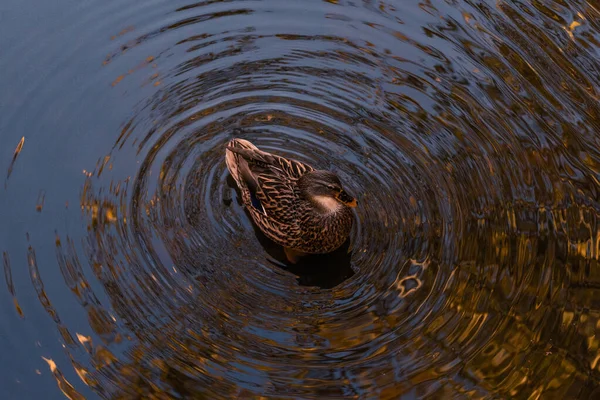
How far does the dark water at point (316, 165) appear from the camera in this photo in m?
5.72

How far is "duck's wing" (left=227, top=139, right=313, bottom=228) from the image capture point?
689cm

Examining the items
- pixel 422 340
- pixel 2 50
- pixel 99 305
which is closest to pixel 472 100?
pixel 422 340

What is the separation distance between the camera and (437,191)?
6969 mm

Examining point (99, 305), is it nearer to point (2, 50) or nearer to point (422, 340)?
point (422, 340)

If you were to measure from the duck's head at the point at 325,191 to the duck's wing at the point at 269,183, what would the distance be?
0.20m

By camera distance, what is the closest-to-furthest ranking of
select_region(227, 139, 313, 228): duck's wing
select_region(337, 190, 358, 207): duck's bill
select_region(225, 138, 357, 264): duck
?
select_region(337, 190, 358, 207): duck's bill, select_region(225, 138, 357, 264): duck, select_region(227, 139, 313, 228): duck's wing

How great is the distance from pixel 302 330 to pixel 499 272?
1708mm

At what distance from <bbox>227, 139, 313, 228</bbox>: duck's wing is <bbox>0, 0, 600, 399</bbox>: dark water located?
19 centimetres

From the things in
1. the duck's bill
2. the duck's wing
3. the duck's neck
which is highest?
the duck's wing

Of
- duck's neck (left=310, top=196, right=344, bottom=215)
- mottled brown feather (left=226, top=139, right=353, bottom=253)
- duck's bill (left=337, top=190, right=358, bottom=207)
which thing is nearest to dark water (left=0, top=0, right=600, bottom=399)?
mottled brown feather (left=226, top=139, right=353, bottom=253)

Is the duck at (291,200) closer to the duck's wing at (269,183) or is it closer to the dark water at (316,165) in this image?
the duck's wing at (269,183)

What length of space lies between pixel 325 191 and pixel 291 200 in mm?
497

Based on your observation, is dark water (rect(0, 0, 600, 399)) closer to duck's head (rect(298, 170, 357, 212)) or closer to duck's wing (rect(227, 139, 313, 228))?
duck's wing (rect(227, 139, 313, 228))

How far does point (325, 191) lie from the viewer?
6.55 metres
